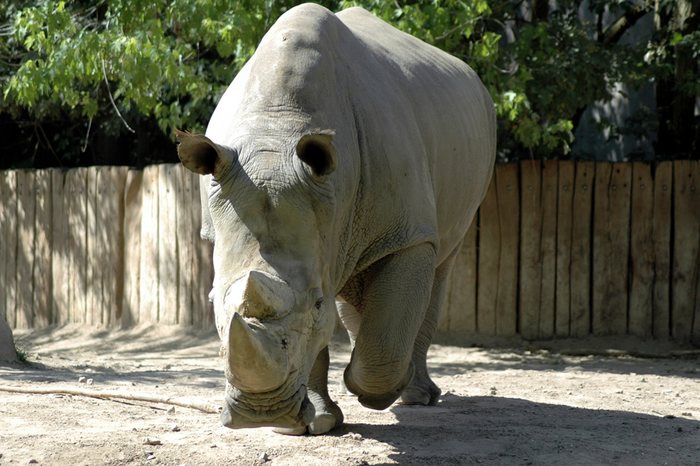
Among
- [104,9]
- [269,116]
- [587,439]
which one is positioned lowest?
[587,439]

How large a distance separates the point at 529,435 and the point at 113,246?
666 cm

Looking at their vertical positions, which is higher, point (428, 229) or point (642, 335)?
point (428, 229)

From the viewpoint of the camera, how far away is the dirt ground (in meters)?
5.01

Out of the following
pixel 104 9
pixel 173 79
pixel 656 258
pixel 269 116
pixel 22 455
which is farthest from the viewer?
pixel 104 9

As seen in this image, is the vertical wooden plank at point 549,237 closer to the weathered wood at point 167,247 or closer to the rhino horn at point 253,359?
the weathered wood at point 167,247

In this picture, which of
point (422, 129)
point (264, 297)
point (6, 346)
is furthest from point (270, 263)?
point (6, 346)

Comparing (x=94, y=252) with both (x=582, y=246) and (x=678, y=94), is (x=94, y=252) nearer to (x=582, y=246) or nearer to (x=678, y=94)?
(x=582, y=246)

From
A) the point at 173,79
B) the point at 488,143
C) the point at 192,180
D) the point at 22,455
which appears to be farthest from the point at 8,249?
the point at 22,455

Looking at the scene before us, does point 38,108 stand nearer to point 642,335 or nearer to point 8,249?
point 8,249

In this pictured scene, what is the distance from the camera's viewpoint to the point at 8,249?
1211 cm

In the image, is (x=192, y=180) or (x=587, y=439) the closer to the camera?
(x=587, y=439)

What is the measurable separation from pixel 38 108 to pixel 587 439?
8236mm

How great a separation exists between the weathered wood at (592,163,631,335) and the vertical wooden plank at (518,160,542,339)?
20.5 inches

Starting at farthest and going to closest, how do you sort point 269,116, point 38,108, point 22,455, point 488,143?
point 38,108 < point 488,143 < point 22,455 < point 269,116
